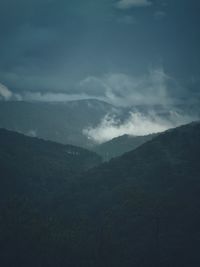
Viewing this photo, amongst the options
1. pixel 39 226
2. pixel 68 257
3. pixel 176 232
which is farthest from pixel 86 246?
pixel 176 232

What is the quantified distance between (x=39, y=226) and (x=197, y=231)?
2701 inches

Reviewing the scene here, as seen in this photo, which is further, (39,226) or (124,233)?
(124,233)

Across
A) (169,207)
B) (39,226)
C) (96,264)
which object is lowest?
(96,264)

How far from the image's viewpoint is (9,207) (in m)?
192

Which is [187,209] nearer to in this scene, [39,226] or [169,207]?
[169,207]

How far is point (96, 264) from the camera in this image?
138250 mm

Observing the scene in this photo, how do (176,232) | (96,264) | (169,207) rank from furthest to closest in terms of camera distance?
(169,207) < (176,232) < (96,264)

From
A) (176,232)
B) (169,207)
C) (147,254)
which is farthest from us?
(169,207)

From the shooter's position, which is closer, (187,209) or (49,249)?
(49,249)

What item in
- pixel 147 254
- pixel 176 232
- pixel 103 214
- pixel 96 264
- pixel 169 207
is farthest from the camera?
pixel 103 214

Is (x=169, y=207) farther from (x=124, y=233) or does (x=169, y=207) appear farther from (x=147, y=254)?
(x=147, y=254)

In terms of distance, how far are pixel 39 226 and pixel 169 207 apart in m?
63.9

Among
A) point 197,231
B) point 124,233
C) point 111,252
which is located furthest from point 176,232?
point 111,252

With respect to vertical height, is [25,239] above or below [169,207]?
below
